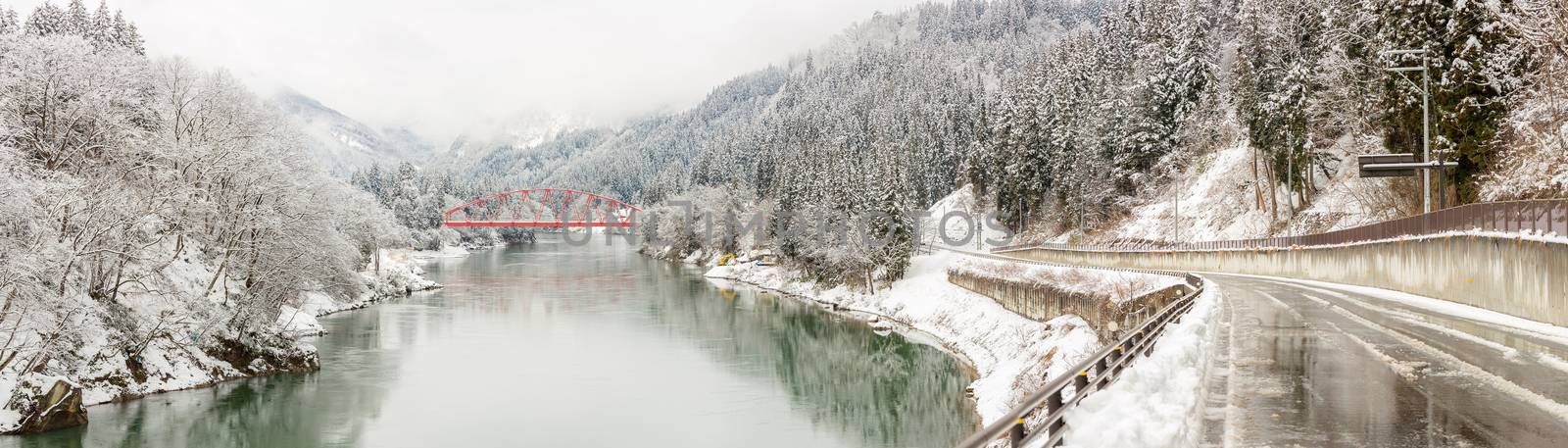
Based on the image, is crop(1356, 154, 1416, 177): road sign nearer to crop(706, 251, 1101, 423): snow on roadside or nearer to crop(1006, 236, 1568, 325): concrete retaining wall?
crop(1006, 236, 1568, 325): concrete retaining wall

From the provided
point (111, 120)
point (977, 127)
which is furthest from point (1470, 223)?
point (977, 127)

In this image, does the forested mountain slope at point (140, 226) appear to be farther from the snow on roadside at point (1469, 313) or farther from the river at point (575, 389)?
the snow on roadside at point (1469, 313)

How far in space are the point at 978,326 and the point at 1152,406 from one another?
44.4 metres

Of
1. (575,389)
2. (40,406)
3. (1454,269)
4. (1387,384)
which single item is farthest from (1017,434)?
(575,389)

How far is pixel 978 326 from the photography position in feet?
174

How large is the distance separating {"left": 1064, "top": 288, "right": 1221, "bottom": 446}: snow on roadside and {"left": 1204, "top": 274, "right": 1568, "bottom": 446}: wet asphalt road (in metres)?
0.27

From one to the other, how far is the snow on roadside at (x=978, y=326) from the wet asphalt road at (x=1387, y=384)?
1223 centimetres

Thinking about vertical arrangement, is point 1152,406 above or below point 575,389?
above

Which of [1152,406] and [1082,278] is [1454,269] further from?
[1152,406]

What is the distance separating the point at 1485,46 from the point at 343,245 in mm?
45909

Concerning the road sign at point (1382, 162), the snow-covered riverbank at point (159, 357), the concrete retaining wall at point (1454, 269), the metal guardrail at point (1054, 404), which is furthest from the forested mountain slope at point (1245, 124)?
the snow-covered riverbank at point (159, 357)

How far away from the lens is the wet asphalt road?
9.21 meters

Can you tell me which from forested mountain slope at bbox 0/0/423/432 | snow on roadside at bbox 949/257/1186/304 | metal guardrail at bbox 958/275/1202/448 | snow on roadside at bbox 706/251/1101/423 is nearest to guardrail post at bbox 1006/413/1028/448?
metal guardrail at bbox 958/275/1202/448

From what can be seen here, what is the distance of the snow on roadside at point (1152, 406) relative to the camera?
27.2ft
